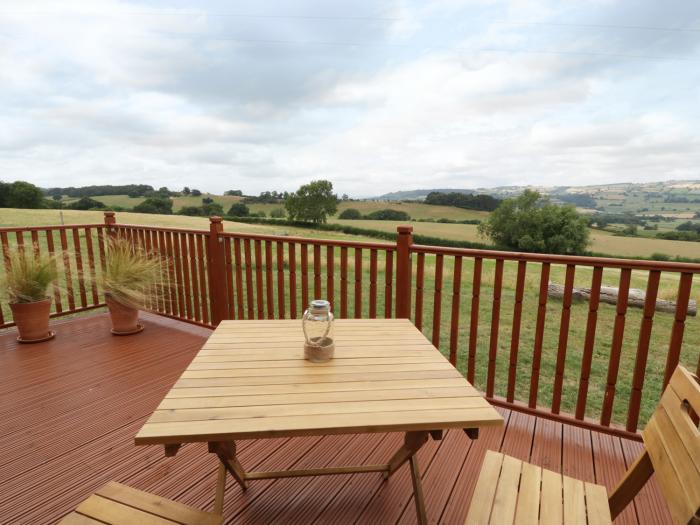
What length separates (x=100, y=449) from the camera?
2.11 m

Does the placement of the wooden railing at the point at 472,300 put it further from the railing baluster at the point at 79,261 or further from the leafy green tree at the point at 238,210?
the leafy green tree at the point at 238,210

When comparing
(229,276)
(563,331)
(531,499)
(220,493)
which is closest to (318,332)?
(220,493)

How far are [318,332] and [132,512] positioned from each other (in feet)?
2.72

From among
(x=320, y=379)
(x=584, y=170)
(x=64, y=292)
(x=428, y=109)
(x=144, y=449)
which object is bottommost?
(x=144, y=449)

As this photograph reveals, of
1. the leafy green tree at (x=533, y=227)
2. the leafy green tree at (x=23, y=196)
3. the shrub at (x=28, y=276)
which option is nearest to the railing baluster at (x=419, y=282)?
the shrub at (x=28, y=276)

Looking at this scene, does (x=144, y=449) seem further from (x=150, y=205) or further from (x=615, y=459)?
(x=150, y=205)

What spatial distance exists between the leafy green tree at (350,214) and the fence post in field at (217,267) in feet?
68.3

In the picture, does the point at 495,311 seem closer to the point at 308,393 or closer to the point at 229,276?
the point at 308,393

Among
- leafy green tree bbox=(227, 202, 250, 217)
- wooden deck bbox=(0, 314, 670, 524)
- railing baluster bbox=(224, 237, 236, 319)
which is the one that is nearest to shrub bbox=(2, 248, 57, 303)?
wooden deck bbox=(0, 314, 670, 524)

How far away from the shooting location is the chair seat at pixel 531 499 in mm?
1100

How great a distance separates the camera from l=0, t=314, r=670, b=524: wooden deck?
1.69 metres

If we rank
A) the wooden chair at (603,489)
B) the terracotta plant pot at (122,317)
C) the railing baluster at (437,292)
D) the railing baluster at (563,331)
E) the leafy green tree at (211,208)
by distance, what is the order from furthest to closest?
1. the leafy green tree at (211,208)
2. the terracotta plant pot at (122,317)
3. the railing baluster at (437,292)
4. the railing baluster at (563,331)
5. the wooden chair at (603,489)

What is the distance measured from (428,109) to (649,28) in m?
9.86

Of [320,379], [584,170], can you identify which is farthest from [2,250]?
[584,170]
